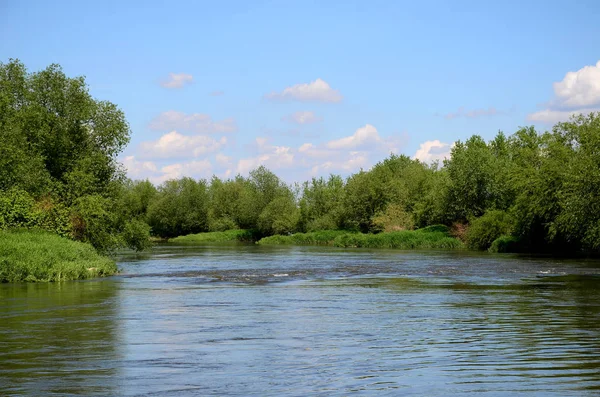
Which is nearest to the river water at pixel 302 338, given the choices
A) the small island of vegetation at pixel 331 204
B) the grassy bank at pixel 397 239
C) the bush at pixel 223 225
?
the small island of vegetation at pixel 331 204

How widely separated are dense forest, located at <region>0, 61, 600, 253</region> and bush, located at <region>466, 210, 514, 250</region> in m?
0.10

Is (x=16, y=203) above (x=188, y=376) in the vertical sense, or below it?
above

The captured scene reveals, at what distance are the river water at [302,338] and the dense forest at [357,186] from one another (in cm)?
1140

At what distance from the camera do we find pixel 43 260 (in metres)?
36.1

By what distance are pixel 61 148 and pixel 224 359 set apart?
38800mm

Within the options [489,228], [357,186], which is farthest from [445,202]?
[357,186]

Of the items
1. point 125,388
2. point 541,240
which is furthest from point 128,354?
point 541,240

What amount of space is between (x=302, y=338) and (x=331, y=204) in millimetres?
97708

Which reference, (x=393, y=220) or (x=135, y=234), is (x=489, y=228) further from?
(x=135, y=234)

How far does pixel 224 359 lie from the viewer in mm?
15797

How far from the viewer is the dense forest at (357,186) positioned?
45.1 m

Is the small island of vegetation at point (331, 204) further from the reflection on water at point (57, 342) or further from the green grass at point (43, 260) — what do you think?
the reflection on water at point (57, 342)

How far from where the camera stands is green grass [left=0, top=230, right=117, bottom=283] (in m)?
35.2

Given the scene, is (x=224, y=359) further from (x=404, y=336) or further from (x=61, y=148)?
(x=61, y=148)
